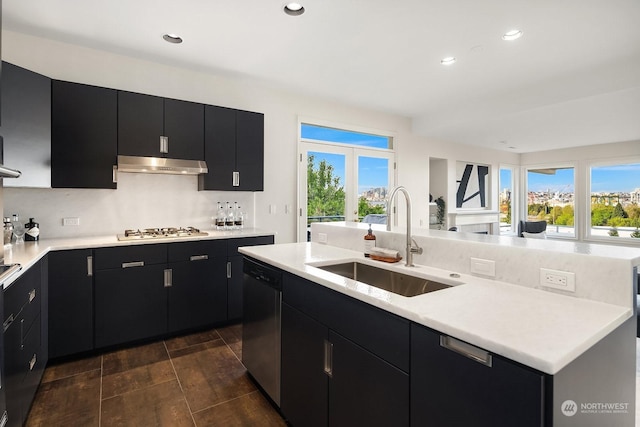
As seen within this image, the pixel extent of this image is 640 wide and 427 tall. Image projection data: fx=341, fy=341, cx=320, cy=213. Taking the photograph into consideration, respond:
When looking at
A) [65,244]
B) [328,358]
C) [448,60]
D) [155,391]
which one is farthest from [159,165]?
[448,60]

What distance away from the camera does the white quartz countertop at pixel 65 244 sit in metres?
2.10

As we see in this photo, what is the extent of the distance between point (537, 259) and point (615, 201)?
24.2 ft

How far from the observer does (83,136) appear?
2.94 metres

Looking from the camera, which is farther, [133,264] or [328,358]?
[133,264]

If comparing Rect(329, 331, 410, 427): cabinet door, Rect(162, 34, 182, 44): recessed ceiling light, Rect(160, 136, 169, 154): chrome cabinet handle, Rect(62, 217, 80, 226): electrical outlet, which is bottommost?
Rect(329, 331, 410, 427): cabinet door

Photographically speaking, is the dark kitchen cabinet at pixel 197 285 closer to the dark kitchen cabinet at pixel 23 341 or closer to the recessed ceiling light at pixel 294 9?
the dark kitchen cabinet at pixel 23 341

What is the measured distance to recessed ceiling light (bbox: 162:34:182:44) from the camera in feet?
9.64

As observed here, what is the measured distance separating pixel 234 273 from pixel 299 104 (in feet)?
7.94

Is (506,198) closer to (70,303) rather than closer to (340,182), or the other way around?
(340,182)

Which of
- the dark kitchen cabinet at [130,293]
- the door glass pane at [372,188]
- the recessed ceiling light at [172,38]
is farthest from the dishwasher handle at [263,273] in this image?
the door glass pane at [372,188]

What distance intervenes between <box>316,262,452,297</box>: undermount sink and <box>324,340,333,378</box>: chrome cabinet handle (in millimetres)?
571

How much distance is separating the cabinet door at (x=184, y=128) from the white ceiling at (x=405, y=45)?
0.50m

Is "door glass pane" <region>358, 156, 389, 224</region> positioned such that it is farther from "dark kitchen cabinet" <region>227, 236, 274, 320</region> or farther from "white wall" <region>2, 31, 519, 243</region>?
"dark kitchen cabinet" <region>227, 236, 274, 320</region>

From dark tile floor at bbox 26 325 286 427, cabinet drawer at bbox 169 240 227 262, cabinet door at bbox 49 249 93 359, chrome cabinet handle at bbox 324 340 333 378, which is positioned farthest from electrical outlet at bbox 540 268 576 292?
cabinet door at bbox 49 249 93 359
